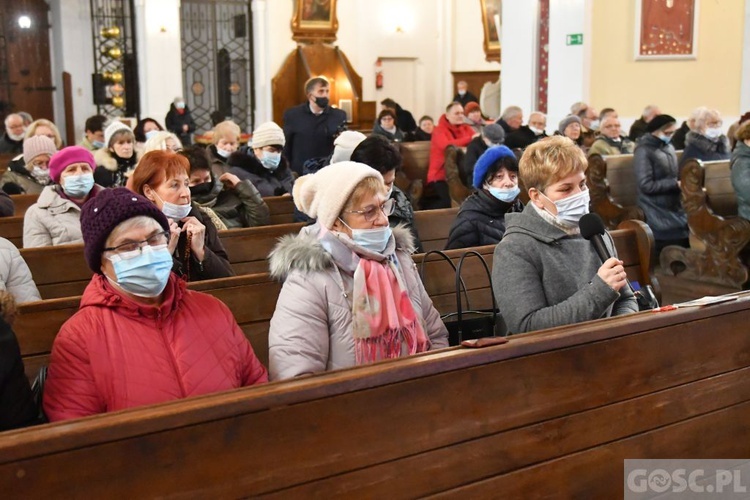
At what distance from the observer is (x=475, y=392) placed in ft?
7.43

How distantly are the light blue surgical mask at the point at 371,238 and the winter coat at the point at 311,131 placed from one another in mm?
5377

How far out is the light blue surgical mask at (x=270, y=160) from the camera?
6.50 metres

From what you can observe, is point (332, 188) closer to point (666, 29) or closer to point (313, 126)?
point (313, 126)

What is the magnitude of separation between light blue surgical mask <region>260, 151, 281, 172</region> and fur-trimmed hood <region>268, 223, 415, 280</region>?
360 centimetres

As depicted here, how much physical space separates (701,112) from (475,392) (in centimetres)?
664

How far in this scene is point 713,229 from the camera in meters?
6.90

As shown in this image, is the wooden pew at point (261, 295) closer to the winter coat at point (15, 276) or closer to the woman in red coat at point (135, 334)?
the woman in red coat at point (135, 334)

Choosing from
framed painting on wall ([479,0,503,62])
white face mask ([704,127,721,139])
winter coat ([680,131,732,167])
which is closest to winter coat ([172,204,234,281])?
winter coat ([680,131,732,167])

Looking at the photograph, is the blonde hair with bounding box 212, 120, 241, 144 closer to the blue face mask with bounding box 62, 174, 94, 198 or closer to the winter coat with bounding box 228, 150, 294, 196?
the winter coat with bounding box 228, 150, 294, 196

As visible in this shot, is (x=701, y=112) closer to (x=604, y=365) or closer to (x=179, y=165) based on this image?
(x=179, y=165)

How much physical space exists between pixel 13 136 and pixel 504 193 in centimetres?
701

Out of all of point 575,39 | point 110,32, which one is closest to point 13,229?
point 575,39

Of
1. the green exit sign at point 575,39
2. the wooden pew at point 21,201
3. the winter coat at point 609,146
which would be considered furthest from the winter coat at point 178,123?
the wooden pew at point 21,201

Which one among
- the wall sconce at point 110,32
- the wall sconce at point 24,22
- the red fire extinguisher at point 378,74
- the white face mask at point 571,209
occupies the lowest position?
the white face mask at point 571,209
